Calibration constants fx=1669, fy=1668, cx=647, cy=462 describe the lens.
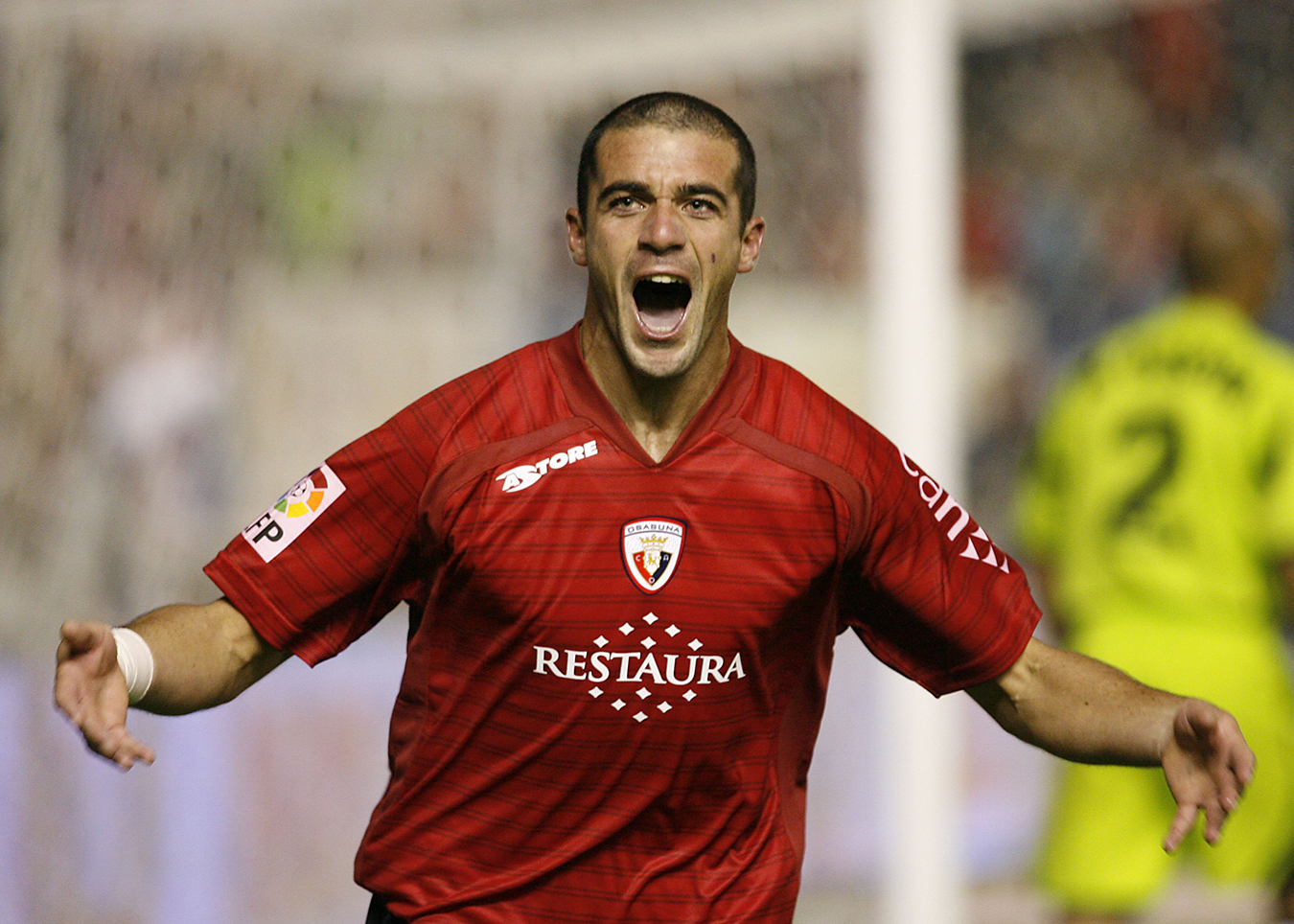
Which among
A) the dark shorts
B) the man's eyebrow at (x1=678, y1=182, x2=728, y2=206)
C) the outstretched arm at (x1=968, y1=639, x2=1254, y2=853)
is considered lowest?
the dark shorts

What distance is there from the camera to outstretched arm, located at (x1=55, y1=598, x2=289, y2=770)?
2.04 meters

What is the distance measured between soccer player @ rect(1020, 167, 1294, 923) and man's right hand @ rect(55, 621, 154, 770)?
3.13 meters

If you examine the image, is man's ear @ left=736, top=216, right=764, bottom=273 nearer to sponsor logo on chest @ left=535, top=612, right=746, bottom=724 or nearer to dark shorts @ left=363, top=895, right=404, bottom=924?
sponsor logo on chest @ left=535, top=612, right=746, bottom=724

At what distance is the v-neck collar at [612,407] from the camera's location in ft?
7.97

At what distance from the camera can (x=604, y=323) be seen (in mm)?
2473

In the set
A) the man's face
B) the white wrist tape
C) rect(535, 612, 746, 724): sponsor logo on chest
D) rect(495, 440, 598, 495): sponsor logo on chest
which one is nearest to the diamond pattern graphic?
rect(535, 612, 746, 724): sponsor logo on chest

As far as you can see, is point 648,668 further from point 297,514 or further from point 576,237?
point 576,237

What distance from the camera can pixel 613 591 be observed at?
235cm

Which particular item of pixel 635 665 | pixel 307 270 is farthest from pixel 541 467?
pixel 307 270

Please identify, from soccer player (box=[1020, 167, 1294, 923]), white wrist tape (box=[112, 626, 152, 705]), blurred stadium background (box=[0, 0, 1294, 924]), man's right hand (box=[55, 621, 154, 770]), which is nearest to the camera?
man's right hand (box=[55, 621, 154, 770])

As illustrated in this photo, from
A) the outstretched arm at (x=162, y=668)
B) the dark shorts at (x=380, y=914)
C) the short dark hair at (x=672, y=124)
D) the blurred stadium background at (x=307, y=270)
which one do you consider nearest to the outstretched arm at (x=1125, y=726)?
the short dark hair at (x=672, y=124)

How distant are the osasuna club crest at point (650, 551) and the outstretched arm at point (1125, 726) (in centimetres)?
56

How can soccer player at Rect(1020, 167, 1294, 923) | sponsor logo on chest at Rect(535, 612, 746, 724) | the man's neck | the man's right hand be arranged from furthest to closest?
soccer player at Rect(1020, 167, 1294, 923) < the man's neck < sponsor logo on chest at Rect(535, 612, 746, 724) < the man's right hand

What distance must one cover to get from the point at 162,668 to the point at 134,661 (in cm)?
7
